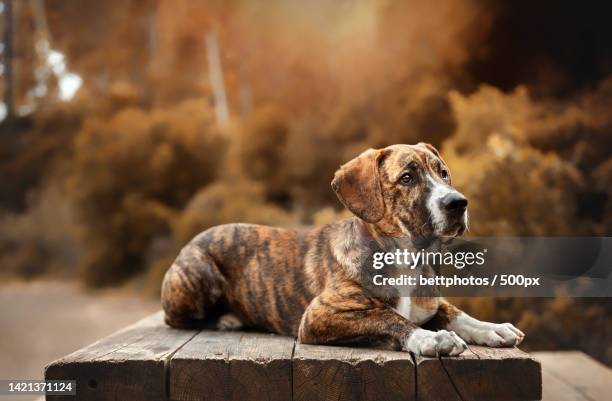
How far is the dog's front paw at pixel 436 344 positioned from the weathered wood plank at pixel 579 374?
0.94 metres

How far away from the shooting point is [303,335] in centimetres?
241

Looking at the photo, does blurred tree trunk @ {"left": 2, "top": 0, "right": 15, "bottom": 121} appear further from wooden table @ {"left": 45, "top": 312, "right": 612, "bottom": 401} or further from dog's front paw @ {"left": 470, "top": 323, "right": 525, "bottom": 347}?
dog's front paw @ {"left": 470, "top": 323, "right": 525, "bottom": 347}

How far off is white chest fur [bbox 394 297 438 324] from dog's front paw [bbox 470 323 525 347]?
0.19m

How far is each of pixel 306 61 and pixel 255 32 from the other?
80cm

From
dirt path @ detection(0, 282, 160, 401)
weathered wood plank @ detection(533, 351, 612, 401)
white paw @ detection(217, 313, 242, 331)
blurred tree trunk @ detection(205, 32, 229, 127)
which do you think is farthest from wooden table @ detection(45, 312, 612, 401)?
blurred tree trunk @ detection(205, 32, 229, 127)

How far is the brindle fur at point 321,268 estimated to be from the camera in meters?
2.33

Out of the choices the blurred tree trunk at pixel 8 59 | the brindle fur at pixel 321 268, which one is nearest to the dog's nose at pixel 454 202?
the brindle fur at pixel 321 268

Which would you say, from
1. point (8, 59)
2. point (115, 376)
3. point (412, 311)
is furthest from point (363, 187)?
point (8, 59)

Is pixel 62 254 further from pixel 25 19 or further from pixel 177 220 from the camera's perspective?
pixel 25 19

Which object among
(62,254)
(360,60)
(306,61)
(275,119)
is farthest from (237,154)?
(62,254)

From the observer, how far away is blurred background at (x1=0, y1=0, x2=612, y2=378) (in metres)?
5.87

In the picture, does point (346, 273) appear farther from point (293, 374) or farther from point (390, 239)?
point (293, 374)

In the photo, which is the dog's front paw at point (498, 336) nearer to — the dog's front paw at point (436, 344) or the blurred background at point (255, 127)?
the dog's front paw at point (436, 344)

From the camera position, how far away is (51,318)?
7.70 m
